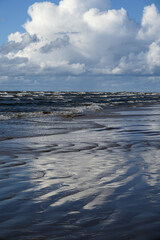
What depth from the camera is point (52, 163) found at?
5.59 metres

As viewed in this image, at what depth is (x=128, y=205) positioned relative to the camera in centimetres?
332

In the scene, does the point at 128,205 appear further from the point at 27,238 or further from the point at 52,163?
the point at 52,163

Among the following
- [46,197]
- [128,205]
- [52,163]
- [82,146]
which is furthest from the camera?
[82,146]

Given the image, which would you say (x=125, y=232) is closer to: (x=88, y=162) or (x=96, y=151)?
(x=88, y=162)

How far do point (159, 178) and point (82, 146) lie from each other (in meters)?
3.43

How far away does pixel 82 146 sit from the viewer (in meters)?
7.67

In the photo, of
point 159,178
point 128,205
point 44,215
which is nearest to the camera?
point 44,215

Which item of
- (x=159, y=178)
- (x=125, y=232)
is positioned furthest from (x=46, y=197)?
(x=159, y=178)

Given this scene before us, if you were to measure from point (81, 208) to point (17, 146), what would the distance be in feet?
15.6

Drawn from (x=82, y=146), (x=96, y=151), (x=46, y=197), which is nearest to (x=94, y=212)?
(x=46, y=197)

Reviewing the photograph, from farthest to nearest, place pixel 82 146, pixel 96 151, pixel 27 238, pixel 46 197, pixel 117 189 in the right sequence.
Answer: pixel 82 146 < pixel 96 151 < pixel 117 189 < pixel 46 197 < pixel 27 238

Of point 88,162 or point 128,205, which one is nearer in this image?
point 128,205

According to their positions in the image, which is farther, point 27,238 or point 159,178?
point 159,178

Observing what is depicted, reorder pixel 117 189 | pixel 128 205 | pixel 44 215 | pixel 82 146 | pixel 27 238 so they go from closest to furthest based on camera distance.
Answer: pixel 27 238
pixel 44 215
pixel 128 205
pixel 117 189
pixel 82 146
